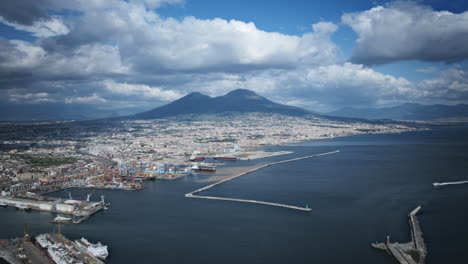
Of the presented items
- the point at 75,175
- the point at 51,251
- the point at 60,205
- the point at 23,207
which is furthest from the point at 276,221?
the point at 75,175

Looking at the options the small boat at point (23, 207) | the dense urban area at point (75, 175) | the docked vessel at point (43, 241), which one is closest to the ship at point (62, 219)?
the dense urban area at point (75, 175)

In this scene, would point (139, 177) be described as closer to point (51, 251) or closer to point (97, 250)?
point (51, 251)

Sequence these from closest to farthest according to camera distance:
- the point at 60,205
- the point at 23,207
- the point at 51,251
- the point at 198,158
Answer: the point at 51,251
the point at 60,205
the point at 23,207
the point at 198,158

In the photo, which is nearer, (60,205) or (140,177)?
(60,205)

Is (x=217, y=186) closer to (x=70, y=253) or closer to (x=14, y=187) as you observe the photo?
(x=70, y=253)

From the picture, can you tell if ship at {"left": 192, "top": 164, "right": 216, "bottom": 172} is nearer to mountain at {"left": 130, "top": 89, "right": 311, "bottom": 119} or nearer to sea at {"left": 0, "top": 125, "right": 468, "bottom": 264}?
sea at {"left": 0, "top": 125, "right": 468, "bottom": 264}

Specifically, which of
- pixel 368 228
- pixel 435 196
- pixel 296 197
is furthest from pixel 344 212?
pixel 435 196
